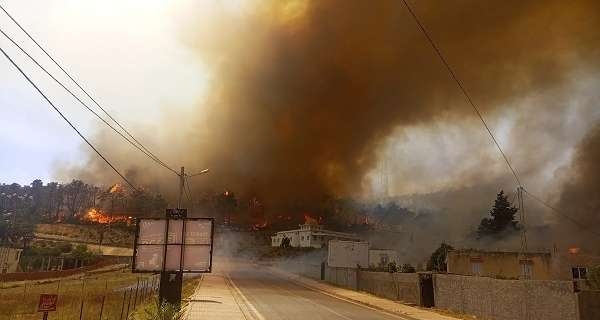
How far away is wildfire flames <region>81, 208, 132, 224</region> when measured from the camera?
457ft

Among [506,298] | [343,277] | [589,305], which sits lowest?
[343,277]

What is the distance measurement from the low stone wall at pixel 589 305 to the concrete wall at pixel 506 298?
17 cm

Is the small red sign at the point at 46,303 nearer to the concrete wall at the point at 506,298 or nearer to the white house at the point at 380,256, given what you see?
the concrete wall at the point at 506,298

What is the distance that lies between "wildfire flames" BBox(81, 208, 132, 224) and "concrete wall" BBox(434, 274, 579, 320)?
12731 cm

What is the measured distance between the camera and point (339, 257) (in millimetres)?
59594

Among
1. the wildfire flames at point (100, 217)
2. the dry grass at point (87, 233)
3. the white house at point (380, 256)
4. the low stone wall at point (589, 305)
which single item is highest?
the wildfire flames at point (100, 217)

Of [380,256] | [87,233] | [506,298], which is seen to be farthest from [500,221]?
[87,233]

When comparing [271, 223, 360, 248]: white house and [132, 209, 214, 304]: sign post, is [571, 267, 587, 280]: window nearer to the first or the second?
[132, 209, 214, 304]: sign post

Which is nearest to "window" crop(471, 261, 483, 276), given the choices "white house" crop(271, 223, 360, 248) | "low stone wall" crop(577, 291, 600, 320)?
"low stone wall" crop(577, 291, 600, 320)

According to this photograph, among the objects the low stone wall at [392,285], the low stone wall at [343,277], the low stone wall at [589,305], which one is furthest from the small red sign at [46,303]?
the low stone wall at [343,277]

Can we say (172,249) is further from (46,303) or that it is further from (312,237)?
(312,237)

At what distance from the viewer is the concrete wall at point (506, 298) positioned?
1502 cm

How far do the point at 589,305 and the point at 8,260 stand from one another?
67063 mm

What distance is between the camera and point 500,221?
7462cm
